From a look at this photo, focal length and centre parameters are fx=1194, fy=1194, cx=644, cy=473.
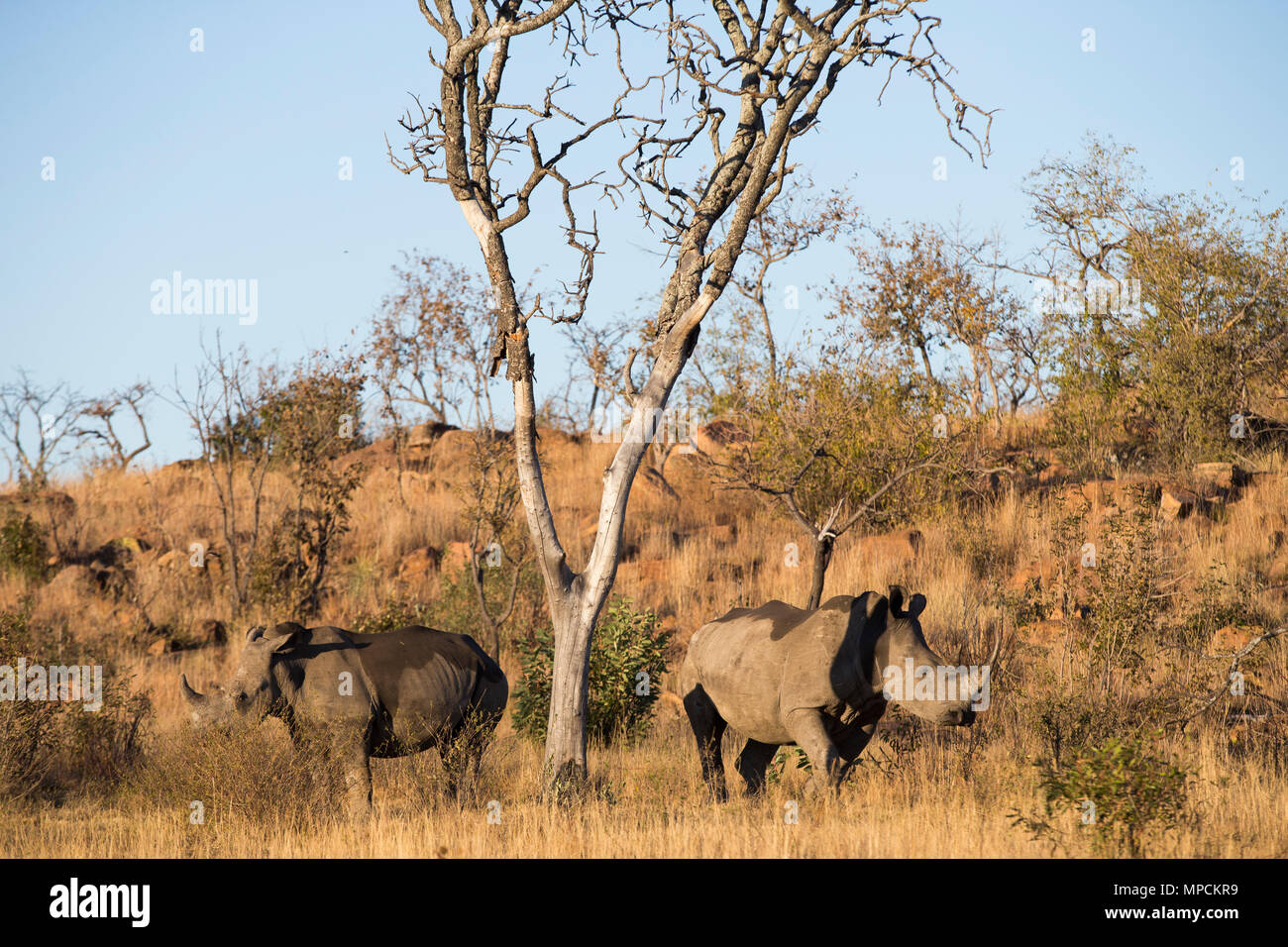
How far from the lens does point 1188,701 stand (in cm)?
1051

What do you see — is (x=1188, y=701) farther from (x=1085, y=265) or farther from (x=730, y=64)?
(x=1085, y=265)

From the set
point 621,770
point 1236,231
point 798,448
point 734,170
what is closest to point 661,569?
point 798,448

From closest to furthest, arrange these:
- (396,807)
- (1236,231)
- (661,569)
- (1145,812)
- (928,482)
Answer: (1145,812), (396,807), (661,569), (928,482), (1236,231)

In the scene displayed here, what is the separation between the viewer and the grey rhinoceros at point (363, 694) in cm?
899

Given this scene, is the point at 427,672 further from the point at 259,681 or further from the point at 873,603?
the point at 873,603

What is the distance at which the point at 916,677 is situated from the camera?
8297 millimetres

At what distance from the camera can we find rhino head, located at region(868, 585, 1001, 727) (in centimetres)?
827

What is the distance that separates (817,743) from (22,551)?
15752 mm

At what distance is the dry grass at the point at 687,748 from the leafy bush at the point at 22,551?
42 cm

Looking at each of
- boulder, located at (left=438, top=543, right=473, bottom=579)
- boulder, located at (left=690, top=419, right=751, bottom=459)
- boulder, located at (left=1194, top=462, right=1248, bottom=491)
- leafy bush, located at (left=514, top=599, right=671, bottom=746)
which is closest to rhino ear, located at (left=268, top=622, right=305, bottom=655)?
leafy bush, located at (left=514, top=599, right=671, bottom=746)

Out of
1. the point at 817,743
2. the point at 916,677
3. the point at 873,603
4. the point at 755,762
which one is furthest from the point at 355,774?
the point at 916,677

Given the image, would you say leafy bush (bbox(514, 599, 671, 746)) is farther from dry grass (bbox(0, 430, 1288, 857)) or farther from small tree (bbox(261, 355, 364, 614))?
small tree (bbox(261, 355, 364, 614))

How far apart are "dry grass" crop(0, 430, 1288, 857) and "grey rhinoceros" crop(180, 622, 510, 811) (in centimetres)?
35

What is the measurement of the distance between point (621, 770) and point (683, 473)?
12299 millimetres
